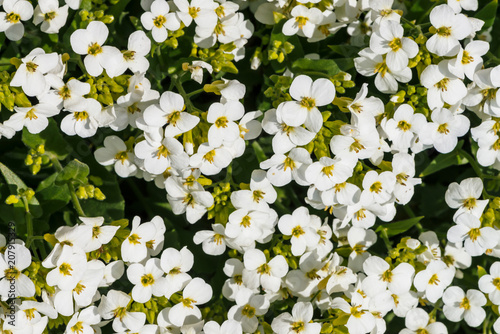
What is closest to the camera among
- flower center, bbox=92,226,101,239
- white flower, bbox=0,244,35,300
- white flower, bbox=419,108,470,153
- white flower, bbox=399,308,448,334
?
white flower, bbox=0,244,35,300

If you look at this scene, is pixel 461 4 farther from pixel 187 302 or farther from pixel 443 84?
pixel 187 302

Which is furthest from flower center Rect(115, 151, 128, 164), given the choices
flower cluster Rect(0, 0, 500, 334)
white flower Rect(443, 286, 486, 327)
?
white flower Rect(443, 286, 486, 327)

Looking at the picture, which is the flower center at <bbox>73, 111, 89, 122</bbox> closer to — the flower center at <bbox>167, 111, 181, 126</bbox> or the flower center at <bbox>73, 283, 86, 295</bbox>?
the flower center at <bbox>167, 111, 181, 126</bbox>

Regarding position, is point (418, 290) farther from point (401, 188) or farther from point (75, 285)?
point (75, 285)

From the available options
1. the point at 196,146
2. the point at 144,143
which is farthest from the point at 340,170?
the point at 144,143

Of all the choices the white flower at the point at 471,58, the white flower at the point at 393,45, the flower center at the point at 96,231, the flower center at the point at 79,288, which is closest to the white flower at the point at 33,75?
the flower center at the point at 96,231

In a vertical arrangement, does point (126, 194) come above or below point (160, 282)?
below
